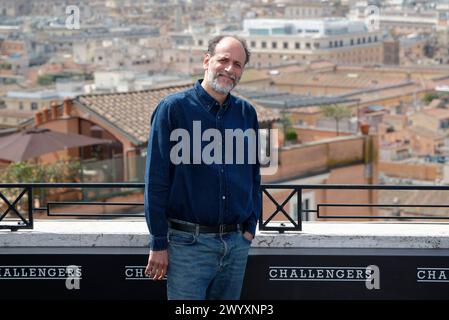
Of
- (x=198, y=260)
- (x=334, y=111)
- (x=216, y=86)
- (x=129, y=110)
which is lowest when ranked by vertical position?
(x=334, y=111)

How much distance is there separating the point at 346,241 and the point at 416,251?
236 millimetres

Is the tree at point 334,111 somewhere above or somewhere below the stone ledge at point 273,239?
below

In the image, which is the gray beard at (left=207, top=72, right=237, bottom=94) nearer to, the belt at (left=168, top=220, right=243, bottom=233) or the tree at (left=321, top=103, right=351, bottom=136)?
the belt at (left=168, top=220, right=243, bottom=233)

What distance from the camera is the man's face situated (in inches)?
107

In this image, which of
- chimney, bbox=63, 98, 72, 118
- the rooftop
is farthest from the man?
chimney, bbox=63, 98, 72, 118

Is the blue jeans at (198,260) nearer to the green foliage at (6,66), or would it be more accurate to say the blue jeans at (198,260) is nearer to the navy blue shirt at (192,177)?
the navy blue shirt at (192,177)

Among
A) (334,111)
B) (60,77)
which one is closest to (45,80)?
(60,77)

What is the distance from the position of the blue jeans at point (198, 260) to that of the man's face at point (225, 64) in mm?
389

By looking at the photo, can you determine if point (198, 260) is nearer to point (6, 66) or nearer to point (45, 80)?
point (45, 80)

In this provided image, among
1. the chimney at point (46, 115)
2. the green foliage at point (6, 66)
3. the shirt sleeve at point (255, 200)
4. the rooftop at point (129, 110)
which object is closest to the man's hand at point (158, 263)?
the shirt sleeve at point (255, 200)

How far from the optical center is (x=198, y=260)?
107 inches

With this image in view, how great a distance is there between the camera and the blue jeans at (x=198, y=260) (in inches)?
106

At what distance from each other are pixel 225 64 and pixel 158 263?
0.54 m
